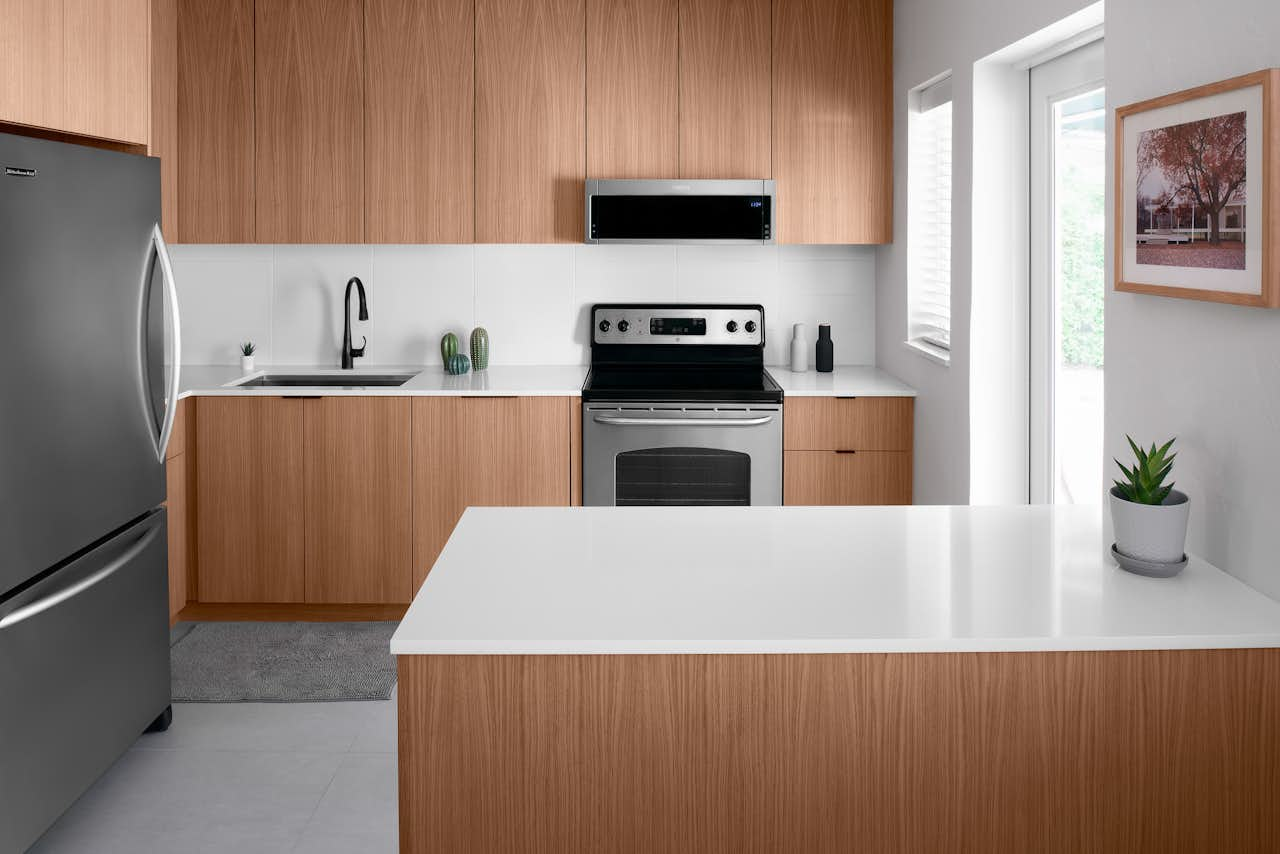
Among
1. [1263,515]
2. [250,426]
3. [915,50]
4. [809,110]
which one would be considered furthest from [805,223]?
[1263,515]

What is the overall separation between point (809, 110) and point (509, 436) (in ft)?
5.35

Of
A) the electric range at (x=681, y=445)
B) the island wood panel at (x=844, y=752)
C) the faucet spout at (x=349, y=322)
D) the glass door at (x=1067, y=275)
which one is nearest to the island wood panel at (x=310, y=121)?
the faucet spout at (x=349, y=322)

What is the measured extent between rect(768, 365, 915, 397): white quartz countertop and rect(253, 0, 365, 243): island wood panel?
1.67 m

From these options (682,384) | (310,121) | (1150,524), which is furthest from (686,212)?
(1150,524)

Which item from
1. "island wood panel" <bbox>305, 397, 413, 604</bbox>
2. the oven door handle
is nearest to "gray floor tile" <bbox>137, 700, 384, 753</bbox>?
"island wood panel" <bbox>305, 397, 413, 604</bbox>

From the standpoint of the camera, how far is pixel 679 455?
420cm

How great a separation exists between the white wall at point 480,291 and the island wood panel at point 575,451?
68 centimetres

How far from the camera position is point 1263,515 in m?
1.87

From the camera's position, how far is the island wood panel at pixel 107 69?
2797 millimetres

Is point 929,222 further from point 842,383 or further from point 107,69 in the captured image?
point 107,69

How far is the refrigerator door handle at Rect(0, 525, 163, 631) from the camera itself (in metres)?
2.47

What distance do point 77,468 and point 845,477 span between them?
253 centimetres

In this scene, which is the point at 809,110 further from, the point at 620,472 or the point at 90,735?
the point at 90,735

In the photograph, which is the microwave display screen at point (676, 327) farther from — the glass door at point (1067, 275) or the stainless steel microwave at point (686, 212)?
the glass door at point (1067, 275)
